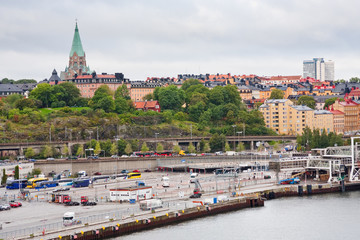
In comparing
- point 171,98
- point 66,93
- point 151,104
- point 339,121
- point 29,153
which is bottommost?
point 29,153

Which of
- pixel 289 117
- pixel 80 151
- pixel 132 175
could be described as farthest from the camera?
pixel 289 117

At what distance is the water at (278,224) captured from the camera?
44250 mm

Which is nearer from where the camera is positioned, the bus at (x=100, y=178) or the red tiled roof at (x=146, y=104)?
the bus at (x=100, y=178)

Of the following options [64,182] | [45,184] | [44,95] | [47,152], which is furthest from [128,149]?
[44,95]

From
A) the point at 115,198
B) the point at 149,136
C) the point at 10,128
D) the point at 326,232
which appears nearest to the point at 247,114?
the point at 149,136

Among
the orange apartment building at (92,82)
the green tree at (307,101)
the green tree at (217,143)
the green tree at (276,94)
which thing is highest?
→ the orange apartment building at (92,82)

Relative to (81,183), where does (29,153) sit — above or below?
above

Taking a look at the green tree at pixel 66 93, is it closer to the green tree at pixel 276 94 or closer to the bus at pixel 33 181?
the green tree at pixel 276 94

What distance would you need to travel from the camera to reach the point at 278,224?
47750 millimetres

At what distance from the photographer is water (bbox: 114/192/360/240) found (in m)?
44.2

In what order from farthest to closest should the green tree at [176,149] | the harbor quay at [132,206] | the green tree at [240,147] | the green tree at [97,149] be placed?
the green tree at [240,147] → the green tree at [176,149] → the green tree at [97,149] → the harbor quay at [132,206]

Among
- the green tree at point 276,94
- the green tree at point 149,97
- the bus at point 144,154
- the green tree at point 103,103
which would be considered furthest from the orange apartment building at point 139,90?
the bus at point 144,154

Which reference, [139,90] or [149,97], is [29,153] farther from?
[139,90]

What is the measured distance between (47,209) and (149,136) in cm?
5186
